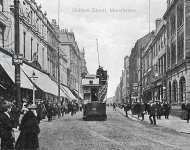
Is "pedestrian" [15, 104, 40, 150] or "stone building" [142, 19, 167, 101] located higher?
"stone building" [142, 19, 167, 101]

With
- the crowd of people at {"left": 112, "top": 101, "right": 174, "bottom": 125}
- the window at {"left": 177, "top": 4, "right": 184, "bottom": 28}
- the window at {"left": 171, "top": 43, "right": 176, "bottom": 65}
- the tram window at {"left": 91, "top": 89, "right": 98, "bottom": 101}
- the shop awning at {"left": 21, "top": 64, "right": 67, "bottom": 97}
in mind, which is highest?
the window at {"left": 177, "top": 4, "right": 184, "bottom": 28}

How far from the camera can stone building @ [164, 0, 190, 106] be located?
115 feet

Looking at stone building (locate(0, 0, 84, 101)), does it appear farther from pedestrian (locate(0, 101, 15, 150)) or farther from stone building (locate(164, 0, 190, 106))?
pedestrian (locate(0, 101, 15, 150))

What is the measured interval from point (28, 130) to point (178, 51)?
30404mm

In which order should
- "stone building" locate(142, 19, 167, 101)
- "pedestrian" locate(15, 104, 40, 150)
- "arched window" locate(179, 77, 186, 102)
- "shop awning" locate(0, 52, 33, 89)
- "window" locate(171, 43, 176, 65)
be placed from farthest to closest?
1. "stone building" locate(142, 19, 167, 101)
2. "window" locate(171, 43, 176, 65)
3. "arched window" locate(179, 77, 186, 102)
4. "shop awning" locate(0, 52, 33, 89)
5. "pedestrian" locate(15, 104, 40, 150)

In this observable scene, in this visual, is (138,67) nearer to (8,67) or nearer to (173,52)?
(173,52)

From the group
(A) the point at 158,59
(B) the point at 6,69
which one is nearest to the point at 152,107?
(B) the point at 6,69

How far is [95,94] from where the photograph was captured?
32594 millimetres

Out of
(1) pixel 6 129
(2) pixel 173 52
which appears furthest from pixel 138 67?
(1) pixel 6 129

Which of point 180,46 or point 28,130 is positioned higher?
point 180,46

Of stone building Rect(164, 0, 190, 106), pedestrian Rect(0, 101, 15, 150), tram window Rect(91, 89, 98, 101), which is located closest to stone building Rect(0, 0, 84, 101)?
tram window Rect(91, 89, 98, 101)

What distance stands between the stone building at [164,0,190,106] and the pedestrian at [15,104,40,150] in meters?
25.5

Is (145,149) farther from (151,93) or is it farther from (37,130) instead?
(151,93)

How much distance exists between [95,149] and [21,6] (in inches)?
926
